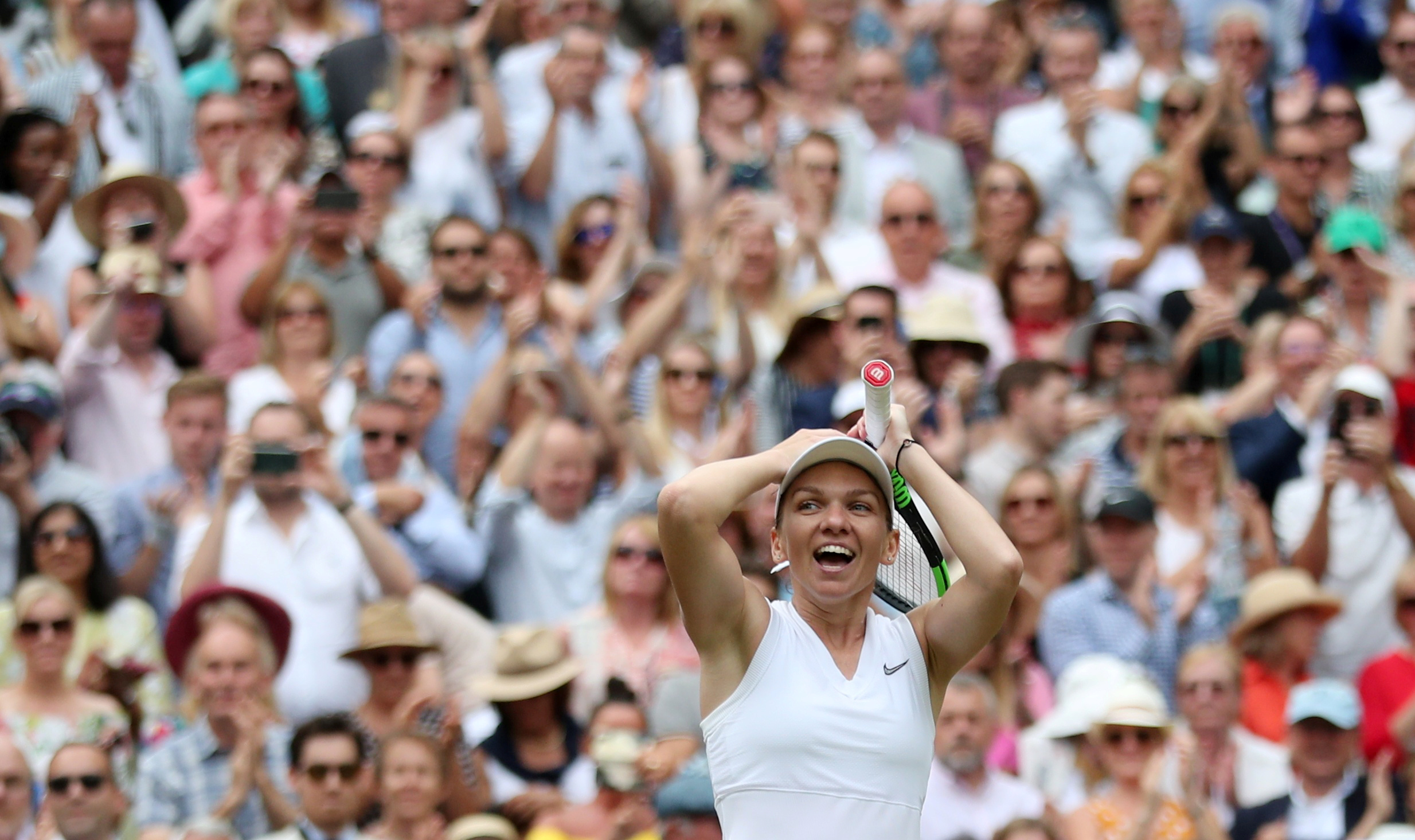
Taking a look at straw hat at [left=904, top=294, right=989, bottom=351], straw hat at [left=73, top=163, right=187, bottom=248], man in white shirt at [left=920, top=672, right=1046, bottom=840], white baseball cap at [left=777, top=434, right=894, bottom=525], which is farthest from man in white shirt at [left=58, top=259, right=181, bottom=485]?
white baseball cap at [left=777, top=434, right=894, bottom=525]

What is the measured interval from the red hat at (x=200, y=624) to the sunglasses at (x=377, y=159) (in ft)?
9.74

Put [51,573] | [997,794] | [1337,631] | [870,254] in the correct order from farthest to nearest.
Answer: [870,254], [1337,631], [51,573], [997,794]

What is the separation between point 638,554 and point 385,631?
0.94 meters

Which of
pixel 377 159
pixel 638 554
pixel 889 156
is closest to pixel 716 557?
pixel 638 554

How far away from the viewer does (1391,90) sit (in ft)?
42.4

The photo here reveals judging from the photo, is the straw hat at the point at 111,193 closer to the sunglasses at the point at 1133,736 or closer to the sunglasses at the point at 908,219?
the sunglasses at the point at 908,219

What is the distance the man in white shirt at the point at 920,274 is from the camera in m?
10.9

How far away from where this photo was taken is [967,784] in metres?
8.11

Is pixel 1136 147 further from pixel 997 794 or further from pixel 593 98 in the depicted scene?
pixel 997 794

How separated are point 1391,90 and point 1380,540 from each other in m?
4.08

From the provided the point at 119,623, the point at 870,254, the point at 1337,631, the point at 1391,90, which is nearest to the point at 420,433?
the point at 119,623

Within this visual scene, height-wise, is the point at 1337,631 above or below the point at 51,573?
below

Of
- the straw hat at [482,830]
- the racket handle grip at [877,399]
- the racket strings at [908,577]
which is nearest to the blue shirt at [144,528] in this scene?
the straw hat at [482,830]

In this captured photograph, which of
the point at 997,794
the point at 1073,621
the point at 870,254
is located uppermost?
the point at 870,254
